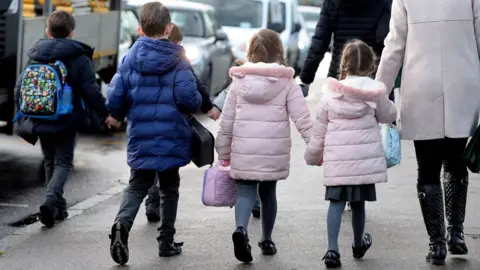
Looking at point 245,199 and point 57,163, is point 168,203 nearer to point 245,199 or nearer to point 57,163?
point 245,199

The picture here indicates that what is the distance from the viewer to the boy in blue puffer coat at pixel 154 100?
24.9 feet

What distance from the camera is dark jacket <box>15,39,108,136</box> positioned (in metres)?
9.10

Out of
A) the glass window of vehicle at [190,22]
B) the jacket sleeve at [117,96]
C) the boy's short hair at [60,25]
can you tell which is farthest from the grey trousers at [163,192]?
the glass window of vehicle at [190,22]

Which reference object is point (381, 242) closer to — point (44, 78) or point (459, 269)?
point (459, 269)

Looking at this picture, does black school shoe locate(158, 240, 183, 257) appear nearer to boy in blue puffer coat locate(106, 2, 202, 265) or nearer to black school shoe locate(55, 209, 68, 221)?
boy in blue puffer coat locate(106, 2, 202, 265)

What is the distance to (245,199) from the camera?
7.72m

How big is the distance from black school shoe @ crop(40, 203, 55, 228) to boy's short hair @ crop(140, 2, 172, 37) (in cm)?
181

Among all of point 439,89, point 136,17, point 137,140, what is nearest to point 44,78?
point 137,140

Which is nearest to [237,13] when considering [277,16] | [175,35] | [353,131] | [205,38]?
[277,16]

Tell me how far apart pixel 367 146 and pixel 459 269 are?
87cm

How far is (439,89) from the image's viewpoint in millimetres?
7445

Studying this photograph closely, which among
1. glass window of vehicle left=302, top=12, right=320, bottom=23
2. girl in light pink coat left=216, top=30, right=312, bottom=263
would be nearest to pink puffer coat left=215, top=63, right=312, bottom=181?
girl in light pink coat left=216, top=30, right=312, bottom=263

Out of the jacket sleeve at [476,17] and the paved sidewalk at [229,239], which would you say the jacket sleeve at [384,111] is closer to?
the jacket sleeve at [476,17]

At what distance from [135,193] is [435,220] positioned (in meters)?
1.78
